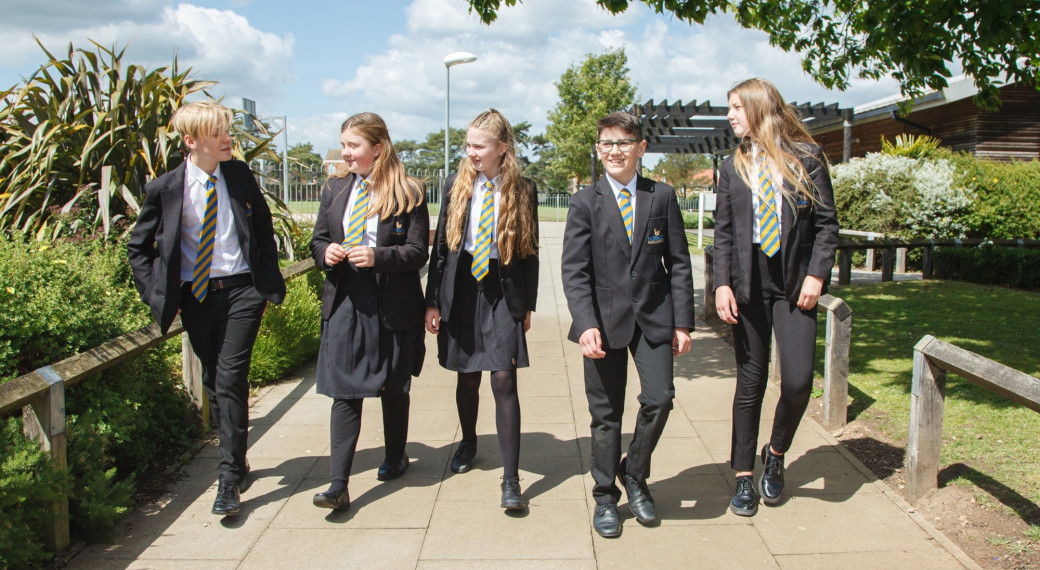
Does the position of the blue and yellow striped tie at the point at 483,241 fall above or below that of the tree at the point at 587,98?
below

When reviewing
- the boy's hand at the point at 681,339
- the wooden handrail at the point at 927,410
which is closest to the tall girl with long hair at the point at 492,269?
the boy's hand at the point at 681,339

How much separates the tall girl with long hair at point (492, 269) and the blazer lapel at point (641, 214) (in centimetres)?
56

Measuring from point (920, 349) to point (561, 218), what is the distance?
38.5 meters

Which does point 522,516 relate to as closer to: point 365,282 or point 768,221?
point 365,282

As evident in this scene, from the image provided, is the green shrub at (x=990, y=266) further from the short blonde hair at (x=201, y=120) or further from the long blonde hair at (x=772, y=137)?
the short blonde hair at (x=201, y=120)

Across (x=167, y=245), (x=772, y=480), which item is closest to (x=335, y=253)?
(x=167, y=245)

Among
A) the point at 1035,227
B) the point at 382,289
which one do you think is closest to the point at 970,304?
the point at 1035,227

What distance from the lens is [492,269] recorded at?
389 centimetres

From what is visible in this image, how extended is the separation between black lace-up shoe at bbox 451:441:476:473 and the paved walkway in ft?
0.17

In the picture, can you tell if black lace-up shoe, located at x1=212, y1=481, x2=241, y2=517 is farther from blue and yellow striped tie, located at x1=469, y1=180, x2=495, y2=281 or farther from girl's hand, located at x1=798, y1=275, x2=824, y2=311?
girl's hand, located at x1=798, y1=275, x2=824, y2=311

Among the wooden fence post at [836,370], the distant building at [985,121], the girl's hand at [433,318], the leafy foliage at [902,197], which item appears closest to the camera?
the girl's hand at [433,318]

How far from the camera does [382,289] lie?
12.7 ft

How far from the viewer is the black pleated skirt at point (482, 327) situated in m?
3.85

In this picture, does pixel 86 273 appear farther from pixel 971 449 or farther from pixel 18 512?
pixel 971 449
